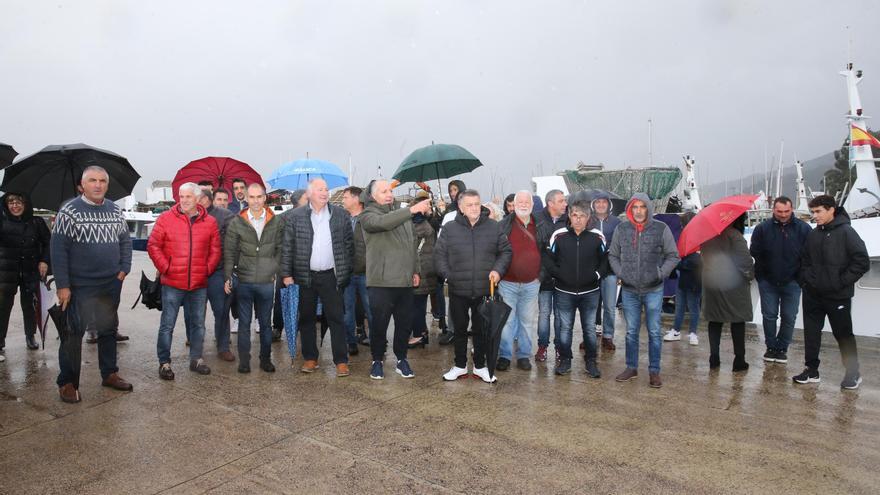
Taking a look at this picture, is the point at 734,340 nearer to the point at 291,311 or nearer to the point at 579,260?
the point at 579,260

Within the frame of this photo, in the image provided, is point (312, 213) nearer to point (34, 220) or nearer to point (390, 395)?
point (390, 395)

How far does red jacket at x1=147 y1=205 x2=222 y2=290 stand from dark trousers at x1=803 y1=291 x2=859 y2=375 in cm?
576

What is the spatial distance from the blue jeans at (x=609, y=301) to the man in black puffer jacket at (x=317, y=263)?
3009 millimetres

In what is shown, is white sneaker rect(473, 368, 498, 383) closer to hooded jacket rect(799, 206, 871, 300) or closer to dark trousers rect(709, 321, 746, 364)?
dark trousers rect(709, 321, 746, 364)

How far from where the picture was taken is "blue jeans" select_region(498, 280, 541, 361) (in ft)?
17.6

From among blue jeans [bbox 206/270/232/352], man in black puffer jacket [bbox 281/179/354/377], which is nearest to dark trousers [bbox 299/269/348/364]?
man in black puffer jacket [bbox 281/179/354/377]

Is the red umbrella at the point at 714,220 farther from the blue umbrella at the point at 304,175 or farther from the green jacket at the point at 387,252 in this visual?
the blue umbrella at the point at 304,175

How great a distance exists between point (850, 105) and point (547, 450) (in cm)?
1785

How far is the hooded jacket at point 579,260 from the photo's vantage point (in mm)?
5230

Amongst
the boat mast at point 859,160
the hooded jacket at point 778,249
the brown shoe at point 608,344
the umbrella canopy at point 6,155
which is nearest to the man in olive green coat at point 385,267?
the brown shoe at point 608,344

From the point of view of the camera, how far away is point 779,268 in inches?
220

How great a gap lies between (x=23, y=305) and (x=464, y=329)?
5113 millimetres

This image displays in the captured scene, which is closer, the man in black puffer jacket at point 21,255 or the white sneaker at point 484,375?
the white sneaker at point 484,375

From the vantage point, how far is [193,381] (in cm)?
495
